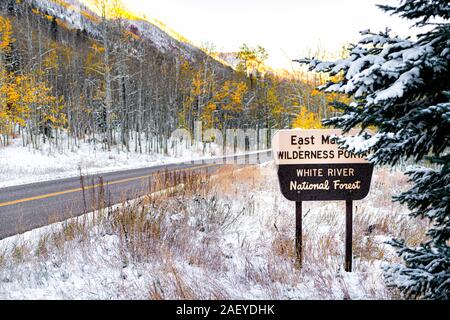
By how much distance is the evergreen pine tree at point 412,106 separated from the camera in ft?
5.49

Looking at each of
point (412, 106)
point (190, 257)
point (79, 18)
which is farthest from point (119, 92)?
point (79, 18)

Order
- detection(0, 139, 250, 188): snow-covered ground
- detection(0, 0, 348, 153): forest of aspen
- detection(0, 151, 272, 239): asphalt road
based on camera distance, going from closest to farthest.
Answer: detection(0, 151, 272, 239): asphalt road
detection(0, 139, 250, 188): snow-covered ground
detection(0, 0, 348, 153): forest of aspen

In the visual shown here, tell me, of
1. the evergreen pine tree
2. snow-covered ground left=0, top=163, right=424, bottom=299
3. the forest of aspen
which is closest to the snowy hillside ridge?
the forest of aspen

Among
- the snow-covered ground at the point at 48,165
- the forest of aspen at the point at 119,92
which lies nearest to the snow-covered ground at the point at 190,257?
the snow-covered ground at the point at 48,165

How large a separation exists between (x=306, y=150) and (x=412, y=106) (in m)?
1.85

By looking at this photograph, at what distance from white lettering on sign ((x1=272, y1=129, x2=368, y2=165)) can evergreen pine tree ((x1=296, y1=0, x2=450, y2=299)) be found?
1.60 metres

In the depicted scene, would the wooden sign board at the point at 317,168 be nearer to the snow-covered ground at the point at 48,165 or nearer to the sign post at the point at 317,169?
the sign post at the point at 317,169

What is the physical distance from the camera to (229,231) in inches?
197

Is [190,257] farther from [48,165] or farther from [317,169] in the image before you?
[48,165]

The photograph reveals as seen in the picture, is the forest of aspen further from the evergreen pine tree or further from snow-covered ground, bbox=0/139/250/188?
the evergreen pine tree

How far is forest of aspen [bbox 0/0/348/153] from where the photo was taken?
2273 cm
